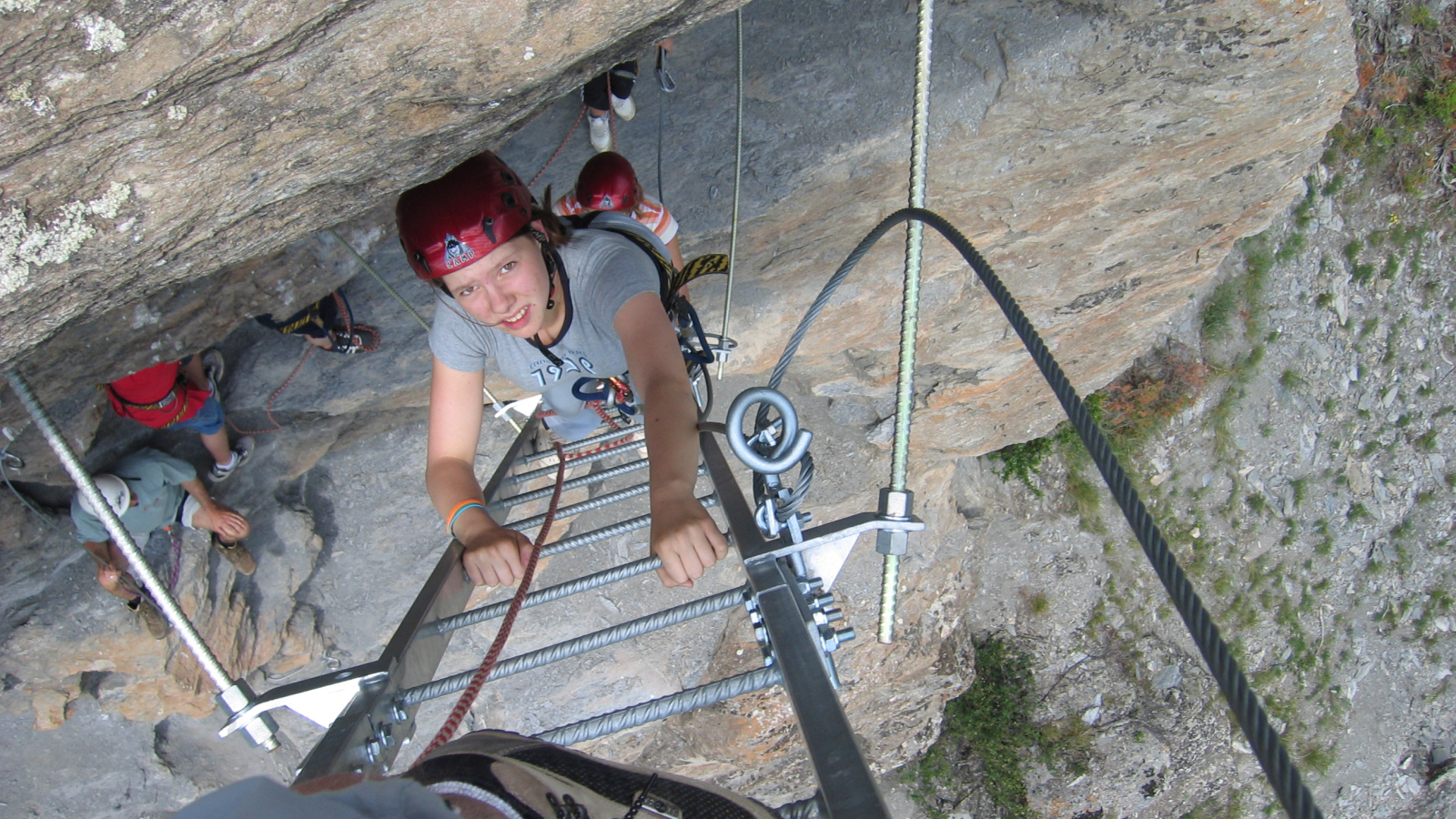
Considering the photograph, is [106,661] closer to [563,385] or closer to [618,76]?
[563,385]

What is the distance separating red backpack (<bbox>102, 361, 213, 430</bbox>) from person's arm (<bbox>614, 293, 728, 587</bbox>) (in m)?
1.92

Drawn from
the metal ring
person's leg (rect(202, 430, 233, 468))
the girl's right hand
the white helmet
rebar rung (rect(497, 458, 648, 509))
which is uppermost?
person's leg (rect(202, 430, 233, 468))

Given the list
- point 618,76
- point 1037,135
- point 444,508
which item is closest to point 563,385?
point 444,508

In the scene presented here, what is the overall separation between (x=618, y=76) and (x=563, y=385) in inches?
59.4

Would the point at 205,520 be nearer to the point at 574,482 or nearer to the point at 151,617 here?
the point at 151,617

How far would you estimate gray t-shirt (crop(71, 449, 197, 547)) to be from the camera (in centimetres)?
289

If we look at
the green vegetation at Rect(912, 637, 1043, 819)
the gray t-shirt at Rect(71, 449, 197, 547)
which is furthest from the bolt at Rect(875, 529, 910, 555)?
the green vegetation at Rect(912, 637, 1043, 819)

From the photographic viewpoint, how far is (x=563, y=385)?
84.0 inches

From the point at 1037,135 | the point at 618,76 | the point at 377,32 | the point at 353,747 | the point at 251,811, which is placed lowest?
the point at 251,811

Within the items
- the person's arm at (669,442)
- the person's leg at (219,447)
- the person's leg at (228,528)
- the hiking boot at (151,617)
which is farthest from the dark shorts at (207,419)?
the person's arm at (669,442)

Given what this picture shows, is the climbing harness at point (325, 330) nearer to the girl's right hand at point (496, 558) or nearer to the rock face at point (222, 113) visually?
the rock face at point (222, 113)

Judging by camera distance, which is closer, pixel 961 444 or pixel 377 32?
pixel 377 32

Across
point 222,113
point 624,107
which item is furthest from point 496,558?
point 624,107

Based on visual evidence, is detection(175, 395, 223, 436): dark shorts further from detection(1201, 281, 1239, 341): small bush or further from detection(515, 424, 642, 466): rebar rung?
detection(1201, 281, 1239, 341): small bush
